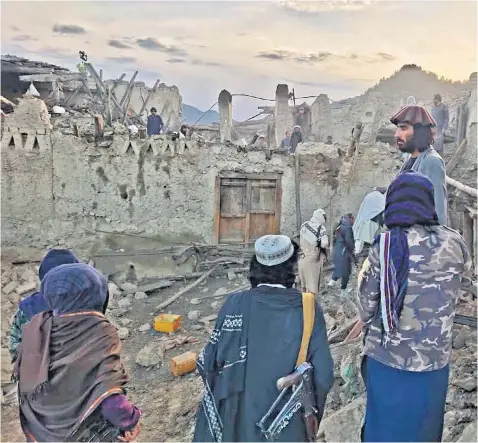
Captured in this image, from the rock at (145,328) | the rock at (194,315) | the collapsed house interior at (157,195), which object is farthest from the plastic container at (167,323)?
the collapsed house interior at (157,195)

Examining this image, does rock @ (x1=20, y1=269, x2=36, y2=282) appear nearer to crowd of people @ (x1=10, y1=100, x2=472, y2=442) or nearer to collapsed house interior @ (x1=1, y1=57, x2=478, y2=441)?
collapsed house interior @ (x1=1, y1=57, x2=478, y2=441)

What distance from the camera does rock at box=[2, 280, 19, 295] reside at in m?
8.55

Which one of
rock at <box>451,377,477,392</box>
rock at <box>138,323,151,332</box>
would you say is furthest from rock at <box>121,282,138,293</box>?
rock at <box>451,377,477,392</box>

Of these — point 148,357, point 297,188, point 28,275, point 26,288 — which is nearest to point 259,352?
point 148,357

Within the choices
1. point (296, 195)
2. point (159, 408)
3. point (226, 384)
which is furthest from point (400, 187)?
point (296, 195)

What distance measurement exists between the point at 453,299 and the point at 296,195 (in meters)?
7.22

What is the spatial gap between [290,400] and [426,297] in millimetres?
783

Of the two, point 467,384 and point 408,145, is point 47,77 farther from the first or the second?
point 467,384

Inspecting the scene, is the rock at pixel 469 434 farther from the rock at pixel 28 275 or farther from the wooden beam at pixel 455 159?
the rock at pixel 28 275

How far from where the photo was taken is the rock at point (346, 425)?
3.12m

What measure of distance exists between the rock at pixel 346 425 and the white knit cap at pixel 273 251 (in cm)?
147

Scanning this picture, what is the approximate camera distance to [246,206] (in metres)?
9.54

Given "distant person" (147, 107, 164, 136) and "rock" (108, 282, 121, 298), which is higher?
"distant person" (147, 107, 164, 136)

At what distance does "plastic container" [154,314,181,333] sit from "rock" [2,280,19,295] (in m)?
3.00
